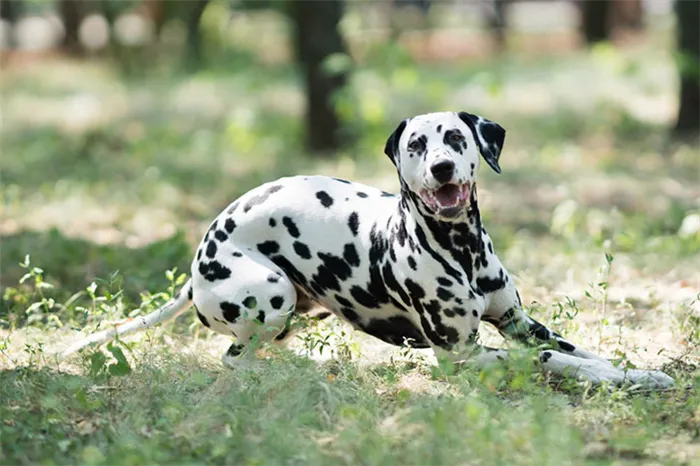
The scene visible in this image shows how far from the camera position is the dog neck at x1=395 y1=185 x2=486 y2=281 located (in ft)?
15.5

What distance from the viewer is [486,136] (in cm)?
480

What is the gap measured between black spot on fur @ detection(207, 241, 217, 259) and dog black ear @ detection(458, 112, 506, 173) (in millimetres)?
1384

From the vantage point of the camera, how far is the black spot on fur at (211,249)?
5157mm

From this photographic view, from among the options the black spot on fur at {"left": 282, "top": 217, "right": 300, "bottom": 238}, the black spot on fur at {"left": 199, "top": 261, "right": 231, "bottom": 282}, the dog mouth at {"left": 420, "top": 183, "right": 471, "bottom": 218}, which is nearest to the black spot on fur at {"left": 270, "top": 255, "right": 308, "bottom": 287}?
the black spot on fur at {"left": 282, "top": 217, "right": 300, "bottom": 238}

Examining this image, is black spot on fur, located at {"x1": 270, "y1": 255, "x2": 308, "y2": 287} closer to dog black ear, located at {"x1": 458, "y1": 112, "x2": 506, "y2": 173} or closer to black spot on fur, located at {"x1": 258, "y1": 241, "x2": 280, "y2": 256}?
black spot on fur, located at {"x1": 258, "y1": 241, "x2": 280, "y2": 256}

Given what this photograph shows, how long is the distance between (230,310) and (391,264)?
0.83 meters

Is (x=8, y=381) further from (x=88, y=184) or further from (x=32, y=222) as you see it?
(x=88, y=184)

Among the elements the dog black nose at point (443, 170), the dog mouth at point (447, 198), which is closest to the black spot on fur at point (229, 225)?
the dog mouth at point (447, 198)

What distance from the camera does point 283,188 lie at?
17.2 ft

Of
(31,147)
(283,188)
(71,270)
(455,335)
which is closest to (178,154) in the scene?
(31,147)

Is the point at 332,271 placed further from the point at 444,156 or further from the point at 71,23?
the point at 71,23

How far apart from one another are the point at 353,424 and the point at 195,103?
39.1 ft

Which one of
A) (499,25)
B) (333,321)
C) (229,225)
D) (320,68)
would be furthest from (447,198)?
(499,25)

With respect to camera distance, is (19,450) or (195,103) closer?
(19,450)
